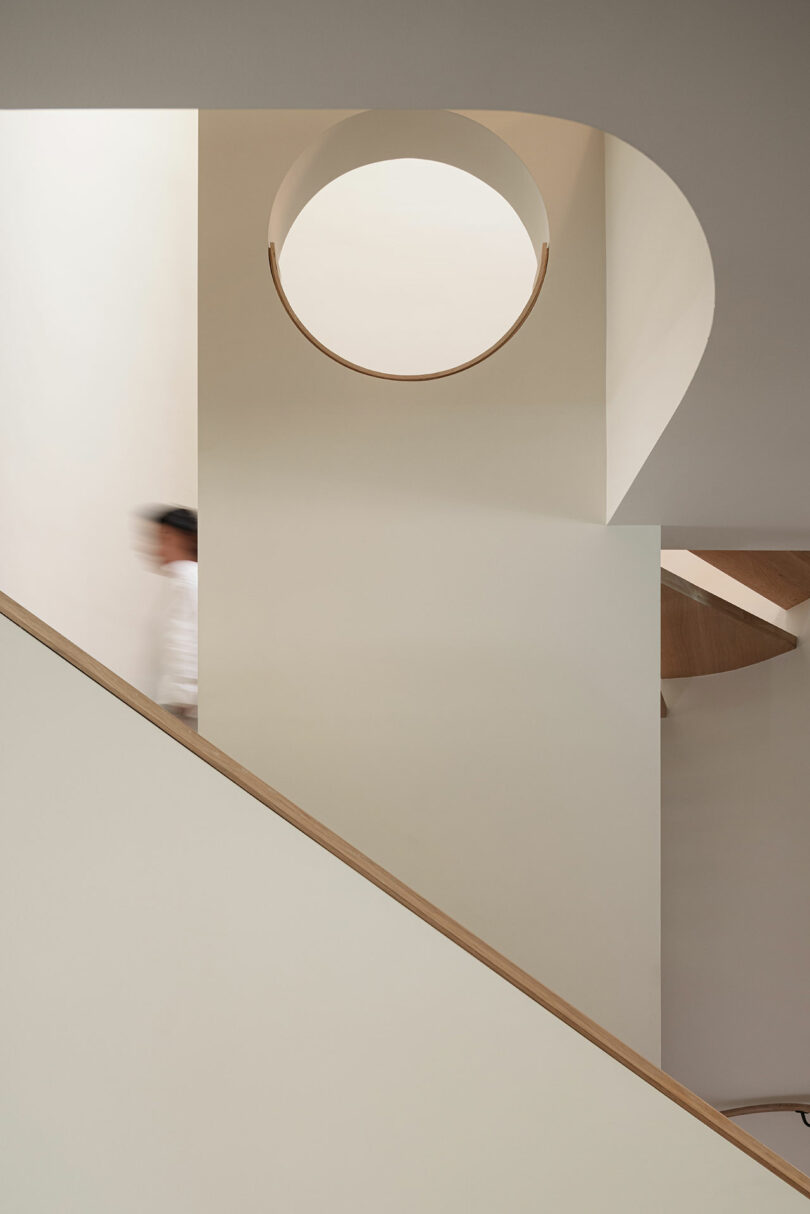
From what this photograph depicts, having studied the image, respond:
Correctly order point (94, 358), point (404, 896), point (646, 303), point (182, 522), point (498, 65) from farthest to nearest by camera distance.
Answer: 1. point (94, 358)
2. point (182, 522)
3. point (646, 303)
4. point (498, 65)
5. point (404, 896)

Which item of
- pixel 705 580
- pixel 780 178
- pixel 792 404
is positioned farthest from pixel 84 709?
pixel 705 580

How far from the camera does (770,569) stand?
5281 mm

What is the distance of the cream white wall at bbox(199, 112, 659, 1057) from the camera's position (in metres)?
3.29

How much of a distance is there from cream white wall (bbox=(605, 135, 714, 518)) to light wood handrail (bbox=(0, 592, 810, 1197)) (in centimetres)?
123

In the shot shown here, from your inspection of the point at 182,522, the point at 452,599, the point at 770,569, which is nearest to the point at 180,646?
the point at 182,522

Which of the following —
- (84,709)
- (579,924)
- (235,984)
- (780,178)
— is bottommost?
(579,924)

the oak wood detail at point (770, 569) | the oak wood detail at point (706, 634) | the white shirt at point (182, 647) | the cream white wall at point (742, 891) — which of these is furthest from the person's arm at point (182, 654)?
the cream white wall at point (742, 891)

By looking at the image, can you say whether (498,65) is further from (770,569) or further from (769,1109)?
(769,1109)

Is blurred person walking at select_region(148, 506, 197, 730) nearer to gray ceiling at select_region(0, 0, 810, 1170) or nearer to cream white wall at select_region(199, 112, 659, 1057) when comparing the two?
cream white wall at select_region(199, 112, 659, 1057)

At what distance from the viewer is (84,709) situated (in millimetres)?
1460

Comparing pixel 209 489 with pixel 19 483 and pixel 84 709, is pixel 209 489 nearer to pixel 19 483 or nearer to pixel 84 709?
pixel 19 483

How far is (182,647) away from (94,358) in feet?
4.35

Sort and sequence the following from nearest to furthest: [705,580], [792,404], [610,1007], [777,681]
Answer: [792,404], [610,1007], [777,681], [705,580]

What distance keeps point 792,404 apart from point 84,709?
1.65 metres
